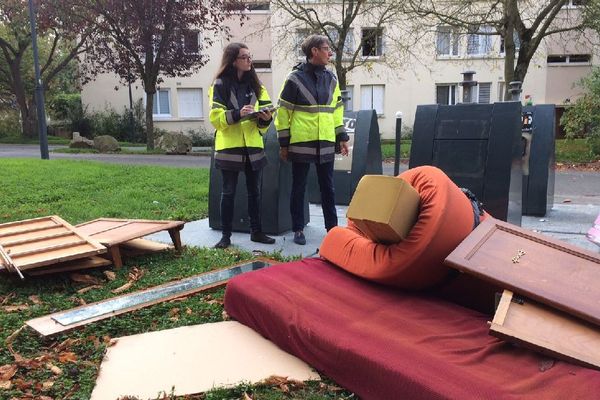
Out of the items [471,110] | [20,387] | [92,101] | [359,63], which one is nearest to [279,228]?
[471,110]

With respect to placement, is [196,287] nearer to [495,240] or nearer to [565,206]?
[495,240]

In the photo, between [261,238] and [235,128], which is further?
[261,238]

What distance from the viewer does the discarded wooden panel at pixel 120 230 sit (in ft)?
14.8

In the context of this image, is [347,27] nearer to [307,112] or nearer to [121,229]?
[307,112]

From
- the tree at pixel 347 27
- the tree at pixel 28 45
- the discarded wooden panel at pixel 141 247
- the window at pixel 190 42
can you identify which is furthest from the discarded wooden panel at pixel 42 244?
the tree at pixel 28 45

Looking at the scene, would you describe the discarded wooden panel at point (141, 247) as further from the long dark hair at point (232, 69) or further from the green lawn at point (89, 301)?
the long dark hair at point (232, 69)

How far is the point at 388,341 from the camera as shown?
8.45 ft

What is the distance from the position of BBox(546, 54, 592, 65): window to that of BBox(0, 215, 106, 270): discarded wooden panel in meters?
26.4

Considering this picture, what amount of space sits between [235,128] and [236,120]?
0.56ft

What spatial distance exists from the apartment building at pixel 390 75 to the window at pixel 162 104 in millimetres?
41

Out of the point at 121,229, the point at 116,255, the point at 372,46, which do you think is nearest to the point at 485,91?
the point at 372,46

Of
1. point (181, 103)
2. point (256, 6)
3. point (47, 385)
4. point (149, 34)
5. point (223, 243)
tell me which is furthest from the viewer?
point (181, 103)

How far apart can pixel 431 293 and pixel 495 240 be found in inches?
19.8

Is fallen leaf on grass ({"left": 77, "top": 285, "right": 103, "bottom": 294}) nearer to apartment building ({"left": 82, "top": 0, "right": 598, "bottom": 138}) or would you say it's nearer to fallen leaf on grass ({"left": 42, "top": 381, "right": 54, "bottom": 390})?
fallen leaf on grass ({"left": 42, "top": 381, "right": 54, "bottom": 390})
